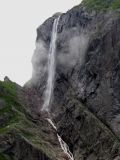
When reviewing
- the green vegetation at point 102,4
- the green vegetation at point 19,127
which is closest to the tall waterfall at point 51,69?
the green vegetation at point 102,4

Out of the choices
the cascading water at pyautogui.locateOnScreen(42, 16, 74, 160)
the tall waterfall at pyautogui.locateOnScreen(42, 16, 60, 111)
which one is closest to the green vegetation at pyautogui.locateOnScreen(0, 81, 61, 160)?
the cascading water at pyautogui.locateOnScreen(42, 16, 74, 160)

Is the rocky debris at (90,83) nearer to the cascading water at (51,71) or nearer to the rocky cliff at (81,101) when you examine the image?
the rocky cliff at (81,101)

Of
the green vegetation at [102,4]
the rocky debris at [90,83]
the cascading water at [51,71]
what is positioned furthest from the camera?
the cascading water at [51,71]

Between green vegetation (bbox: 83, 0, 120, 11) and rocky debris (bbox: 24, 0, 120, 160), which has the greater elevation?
green vegetation (bbox: 83, 0, 120, 11)

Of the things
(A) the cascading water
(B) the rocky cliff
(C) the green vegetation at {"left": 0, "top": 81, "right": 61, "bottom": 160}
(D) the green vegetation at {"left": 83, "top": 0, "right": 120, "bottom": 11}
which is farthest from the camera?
(A) the cascading water

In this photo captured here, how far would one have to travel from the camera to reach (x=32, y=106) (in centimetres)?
16462

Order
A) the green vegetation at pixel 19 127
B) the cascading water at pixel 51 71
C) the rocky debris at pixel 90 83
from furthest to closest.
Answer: the cascading water at pixel 51 71
the rocky debris at pixel 90 83
the green vegetation at pixel 19 127

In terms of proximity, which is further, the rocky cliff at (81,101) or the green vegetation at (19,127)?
the rocky cliff at (81,101)

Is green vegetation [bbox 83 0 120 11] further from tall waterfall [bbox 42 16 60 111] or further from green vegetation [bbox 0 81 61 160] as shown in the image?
green vegetation [bbox 0 81 61 160]

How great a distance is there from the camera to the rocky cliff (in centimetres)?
11825

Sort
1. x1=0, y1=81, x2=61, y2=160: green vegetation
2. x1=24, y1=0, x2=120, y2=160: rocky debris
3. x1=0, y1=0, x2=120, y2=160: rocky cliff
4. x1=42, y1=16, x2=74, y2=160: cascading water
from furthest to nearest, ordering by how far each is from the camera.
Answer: x1=42, y1=16, x2=74, y2=160: cascading water
x1=24, y1=0, x2=120, y2=160: rocky debris
x1=0, y1=0, x2=120, y2=160: rocky cliff
x1=0, y1=81, x2=61, y2=160: green vegetation

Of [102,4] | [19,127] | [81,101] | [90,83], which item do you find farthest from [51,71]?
[19,127]

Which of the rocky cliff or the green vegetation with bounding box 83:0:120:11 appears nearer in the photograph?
the rocky cliff

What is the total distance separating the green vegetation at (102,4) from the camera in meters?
155
